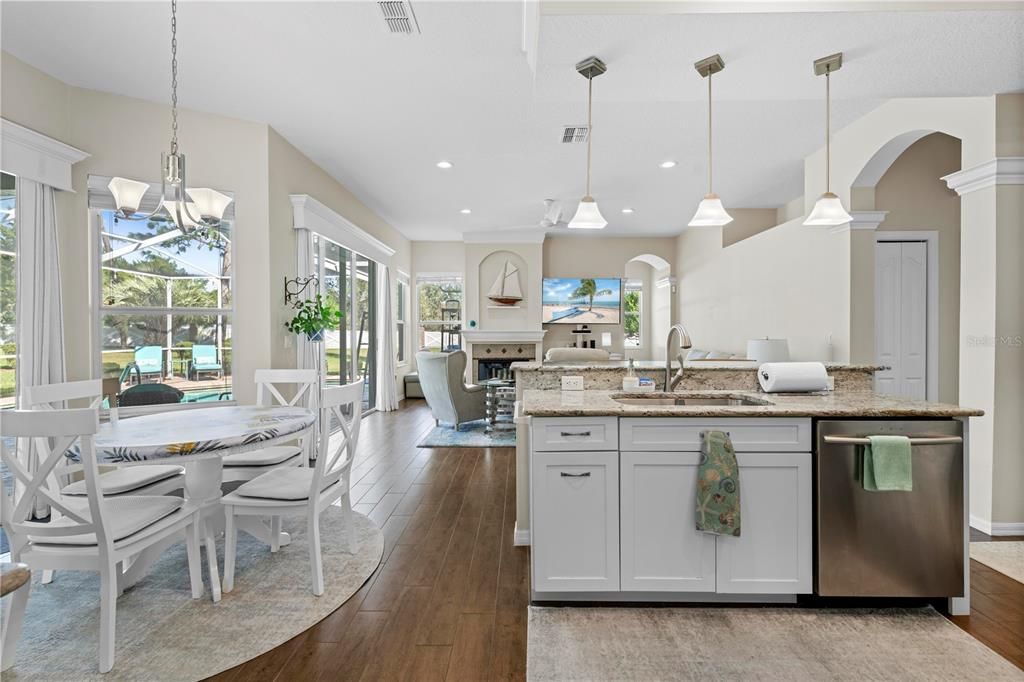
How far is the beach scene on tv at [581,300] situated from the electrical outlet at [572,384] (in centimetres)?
568

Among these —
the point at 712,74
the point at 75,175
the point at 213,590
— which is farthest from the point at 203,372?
the point at 712,74

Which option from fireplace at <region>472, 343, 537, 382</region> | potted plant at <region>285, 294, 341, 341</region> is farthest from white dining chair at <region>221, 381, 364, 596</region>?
fireplace at <region>472, 343, 537, 382</region>

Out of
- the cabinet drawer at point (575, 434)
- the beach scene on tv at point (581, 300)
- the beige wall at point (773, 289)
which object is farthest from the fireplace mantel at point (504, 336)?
the cabinet drawer at point (575, 434)

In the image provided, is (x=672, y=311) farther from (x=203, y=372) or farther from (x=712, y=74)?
(x=203, y=372)

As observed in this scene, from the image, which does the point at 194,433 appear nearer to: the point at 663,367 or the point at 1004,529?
the point at 663,367

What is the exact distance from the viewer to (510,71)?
3152mm

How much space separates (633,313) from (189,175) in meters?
7.46

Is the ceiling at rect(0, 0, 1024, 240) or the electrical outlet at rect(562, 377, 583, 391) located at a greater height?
the ceiling at rect(0, 0, 1024, 240)

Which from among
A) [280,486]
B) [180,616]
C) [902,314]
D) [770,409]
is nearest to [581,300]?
[902,314]

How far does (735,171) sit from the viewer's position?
5109 millimetres

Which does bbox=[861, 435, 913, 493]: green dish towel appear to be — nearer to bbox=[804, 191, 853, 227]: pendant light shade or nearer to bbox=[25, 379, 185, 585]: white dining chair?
bbox=[804, 191, 853, 227]: pendant light shade

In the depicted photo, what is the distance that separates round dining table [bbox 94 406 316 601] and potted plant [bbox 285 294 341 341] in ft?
4.80

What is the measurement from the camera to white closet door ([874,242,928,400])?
444cm

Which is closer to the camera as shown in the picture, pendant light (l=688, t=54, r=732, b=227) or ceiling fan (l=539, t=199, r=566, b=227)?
pendant light (l=688, t=54, r=732, b=227)
